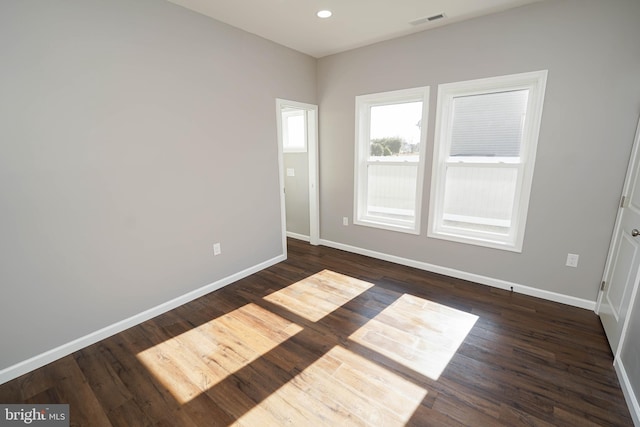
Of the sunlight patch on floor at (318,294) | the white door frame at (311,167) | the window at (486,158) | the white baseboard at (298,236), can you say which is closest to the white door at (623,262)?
the window at (486,158)

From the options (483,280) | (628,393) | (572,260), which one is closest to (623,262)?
(572,260)

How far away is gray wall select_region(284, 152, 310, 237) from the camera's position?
4.43 m

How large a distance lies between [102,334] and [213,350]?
933 mm

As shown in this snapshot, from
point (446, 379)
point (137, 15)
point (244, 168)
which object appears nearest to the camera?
point (446, 379)

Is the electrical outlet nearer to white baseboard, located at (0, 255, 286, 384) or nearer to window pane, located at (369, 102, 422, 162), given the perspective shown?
window pane, located at (369, 102, 422, 162)

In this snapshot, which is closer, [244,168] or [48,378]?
[48,378]

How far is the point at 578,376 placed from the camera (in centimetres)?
180

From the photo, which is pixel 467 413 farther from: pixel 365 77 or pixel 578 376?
pixel 365 77

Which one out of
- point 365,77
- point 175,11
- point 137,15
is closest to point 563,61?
point 365,77

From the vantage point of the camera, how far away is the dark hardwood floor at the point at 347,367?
5.16 feet

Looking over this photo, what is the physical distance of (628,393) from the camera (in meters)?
1.61

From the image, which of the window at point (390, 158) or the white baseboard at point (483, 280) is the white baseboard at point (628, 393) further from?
the window at point (390, 158)

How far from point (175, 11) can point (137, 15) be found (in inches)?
13.2

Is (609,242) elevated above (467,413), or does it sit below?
above
